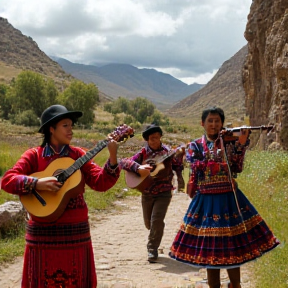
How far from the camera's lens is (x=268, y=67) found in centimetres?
1892

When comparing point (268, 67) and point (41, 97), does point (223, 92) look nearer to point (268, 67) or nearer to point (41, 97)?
point (41, 97)

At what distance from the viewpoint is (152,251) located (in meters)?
6.46

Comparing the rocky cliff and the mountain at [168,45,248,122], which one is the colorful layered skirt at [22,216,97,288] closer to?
the rocky cliff

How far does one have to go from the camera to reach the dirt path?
5.53m

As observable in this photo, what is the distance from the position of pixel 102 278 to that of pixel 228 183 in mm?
2187

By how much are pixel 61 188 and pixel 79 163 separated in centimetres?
23

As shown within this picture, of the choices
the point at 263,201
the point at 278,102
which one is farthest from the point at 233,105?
the point at 263,201

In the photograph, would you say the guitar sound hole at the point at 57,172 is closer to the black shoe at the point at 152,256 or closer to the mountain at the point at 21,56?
the black shoe at the point at 152,256

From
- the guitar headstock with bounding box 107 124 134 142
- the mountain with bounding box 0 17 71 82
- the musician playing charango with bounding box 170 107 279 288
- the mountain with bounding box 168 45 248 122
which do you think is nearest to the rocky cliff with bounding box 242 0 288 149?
the musician playing charango with bounding box 170 107 279 288

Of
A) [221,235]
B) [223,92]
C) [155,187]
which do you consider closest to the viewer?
[221,235]

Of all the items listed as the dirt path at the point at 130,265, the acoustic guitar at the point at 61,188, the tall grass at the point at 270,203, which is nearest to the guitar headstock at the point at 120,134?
the acoustic guitar at the point at 61,188

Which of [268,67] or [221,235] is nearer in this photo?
[221,235]

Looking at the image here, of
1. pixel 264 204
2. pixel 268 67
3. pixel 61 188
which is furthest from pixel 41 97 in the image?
pixel 61 188

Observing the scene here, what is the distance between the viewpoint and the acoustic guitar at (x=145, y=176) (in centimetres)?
539
